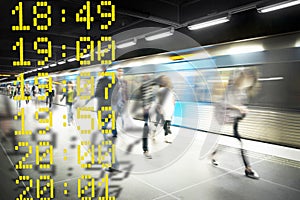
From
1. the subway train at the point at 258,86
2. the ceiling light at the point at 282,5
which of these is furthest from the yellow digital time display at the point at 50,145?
the ceiling light at the point at 282,5

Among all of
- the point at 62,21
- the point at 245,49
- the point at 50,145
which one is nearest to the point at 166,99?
the point at 245,49

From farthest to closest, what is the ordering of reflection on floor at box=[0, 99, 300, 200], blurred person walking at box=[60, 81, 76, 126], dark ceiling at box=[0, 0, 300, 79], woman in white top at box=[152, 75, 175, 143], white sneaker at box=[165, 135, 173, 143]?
blurred person walking at box=[60, 81, 76, 126]
woman in white top at box=[152, 75, 175, 143]
white sneaker at box=[165, 135, 173, 143]
dark ceiling at box=[0, 0, 300, 79]
reflection on floor at box=[0, 99, 300, 200]

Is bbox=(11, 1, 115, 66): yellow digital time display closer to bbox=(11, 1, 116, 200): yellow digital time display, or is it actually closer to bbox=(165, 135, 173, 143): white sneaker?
bbox=(11, 1, 116, 200): yellow digital time display

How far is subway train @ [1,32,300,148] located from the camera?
5.02m

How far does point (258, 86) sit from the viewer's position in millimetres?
5637

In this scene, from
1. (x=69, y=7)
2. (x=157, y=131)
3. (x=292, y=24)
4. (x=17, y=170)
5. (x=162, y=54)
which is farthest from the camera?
(x=162, y=54)

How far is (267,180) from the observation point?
3.44 metres

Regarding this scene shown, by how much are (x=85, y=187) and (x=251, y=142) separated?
4422 mm

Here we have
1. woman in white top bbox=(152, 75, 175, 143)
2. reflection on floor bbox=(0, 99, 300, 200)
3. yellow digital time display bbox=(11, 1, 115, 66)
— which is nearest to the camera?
yellow digital time display bbox=(11, 1, 115, 66)

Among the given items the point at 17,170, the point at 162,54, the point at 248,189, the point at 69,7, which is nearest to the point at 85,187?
the point at 17,170

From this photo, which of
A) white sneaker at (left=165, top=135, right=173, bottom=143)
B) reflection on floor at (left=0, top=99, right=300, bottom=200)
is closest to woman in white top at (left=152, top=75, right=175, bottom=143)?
white sneaker at (left=165, top=135, right=173, bottom=143)

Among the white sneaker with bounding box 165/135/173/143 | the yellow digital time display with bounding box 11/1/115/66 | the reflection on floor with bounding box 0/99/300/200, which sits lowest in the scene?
the reflection on floor with bounding box 0/99/300/200

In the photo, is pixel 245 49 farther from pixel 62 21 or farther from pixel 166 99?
pixel 62 21

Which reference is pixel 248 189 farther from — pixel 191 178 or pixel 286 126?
pixel 286 126
